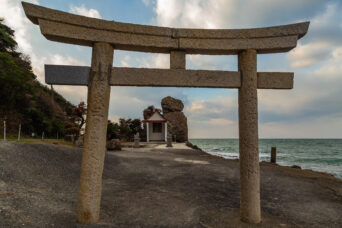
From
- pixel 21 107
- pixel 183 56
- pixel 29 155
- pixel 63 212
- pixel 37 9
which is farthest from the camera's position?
pixel 21 107

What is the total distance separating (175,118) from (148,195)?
22480mm

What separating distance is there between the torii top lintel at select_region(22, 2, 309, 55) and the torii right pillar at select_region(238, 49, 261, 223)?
1.11ft

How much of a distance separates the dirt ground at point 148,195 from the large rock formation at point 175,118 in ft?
59.7

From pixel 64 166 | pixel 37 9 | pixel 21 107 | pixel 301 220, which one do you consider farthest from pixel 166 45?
pixel 21 107

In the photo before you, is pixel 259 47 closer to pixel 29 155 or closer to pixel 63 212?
pixel 63 212

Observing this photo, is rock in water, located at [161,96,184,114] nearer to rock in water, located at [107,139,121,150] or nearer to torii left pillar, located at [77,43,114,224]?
rock in water, located at [107,139,121,150]

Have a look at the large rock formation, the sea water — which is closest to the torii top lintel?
the sea water

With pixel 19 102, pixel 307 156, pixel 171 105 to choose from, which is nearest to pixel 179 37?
pixel 19 102

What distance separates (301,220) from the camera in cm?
405

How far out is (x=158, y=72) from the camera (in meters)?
3.79

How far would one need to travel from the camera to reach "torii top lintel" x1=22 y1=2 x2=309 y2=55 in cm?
362

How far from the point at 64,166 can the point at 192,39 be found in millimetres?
5941

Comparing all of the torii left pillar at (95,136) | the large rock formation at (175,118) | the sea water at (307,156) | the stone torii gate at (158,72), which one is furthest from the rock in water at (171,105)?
the torii left pillar at (95,136)

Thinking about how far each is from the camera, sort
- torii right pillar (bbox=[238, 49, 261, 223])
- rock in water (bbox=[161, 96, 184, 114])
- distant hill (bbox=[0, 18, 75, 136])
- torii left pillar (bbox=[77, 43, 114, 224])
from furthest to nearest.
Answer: rock in water (bbox=[161, 96, 184, 114]) < distant hill (bbox=[0, 18, 75, 136]) < torii right pillar (bbox=[238, 49, 261, 223]) < torii left pillar (bbox=[77, 43, 114, 224])
